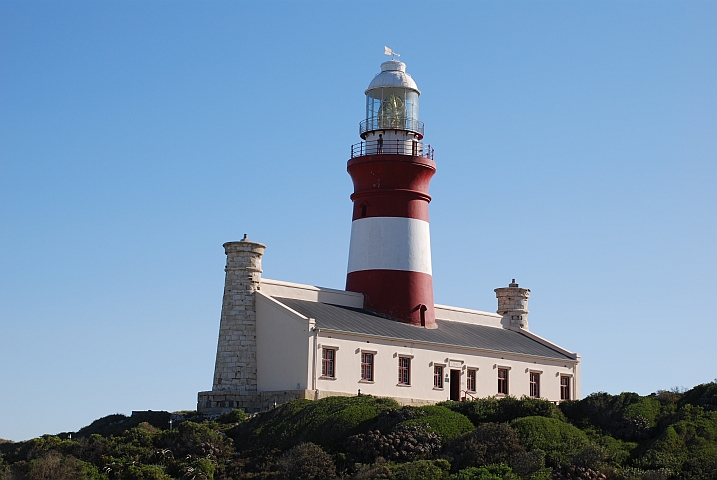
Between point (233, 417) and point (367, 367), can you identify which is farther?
point (367, 367)

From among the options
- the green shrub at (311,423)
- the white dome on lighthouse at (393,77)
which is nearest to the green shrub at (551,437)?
the green shrub at (311,423)

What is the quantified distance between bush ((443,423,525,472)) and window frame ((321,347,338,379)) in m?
9.16

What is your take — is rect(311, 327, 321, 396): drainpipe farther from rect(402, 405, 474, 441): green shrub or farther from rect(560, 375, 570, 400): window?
rect(560, 375, 570, 400): window

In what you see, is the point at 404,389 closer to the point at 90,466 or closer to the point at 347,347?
the point at 347,347

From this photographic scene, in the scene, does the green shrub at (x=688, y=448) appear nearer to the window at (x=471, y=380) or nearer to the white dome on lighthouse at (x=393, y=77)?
the window at (x=471, y=380)

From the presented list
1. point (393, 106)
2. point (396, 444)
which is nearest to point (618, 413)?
point (396, 444)

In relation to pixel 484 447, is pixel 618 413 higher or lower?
higher

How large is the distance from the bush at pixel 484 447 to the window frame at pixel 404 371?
11.0 m

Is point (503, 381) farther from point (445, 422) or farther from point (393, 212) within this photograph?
point (445, 422)

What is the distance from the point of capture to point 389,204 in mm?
41062

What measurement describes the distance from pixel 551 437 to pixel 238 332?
542 inches

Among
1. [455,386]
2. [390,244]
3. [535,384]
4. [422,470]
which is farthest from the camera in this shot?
[535,384]

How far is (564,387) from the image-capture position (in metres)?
45.3

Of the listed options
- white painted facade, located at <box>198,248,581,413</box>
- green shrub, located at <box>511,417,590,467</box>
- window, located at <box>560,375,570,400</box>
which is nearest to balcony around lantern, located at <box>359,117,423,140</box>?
white painted facade, located at <box>198,248,581,413</box>
